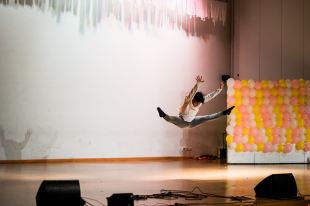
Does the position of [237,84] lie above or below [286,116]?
above

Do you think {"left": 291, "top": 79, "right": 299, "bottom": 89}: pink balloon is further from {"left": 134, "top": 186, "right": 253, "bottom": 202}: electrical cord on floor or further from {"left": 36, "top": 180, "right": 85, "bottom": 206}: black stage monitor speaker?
{"left": 36, "top": 180, "right": 85, "bottom": 206}: black stage monitor speaker

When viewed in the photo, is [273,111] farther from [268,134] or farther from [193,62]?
[193,62]

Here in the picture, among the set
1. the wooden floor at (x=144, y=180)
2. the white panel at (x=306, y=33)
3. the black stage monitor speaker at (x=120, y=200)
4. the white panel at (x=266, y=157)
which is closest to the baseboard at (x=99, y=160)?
the wooden floor at (x=144, y=180)

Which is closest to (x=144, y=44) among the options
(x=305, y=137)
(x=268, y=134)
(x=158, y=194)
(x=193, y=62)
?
(x=193, y=62)

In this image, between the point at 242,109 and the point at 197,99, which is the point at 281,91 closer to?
the point at 242,109

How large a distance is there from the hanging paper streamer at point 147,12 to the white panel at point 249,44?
55 centimetres

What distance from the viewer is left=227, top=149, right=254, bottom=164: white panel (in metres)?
10.3

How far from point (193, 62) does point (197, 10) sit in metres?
1.19

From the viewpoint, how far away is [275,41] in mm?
11992

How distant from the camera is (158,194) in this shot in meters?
5.52

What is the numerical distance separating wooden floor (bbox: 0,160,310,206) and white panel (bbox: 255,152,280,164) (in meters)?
0.28

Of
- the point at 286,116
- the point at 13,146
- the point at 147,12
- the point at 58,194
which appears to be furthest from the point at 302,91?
the point at 58,194

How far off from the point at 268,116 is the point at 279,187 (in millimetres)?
5540

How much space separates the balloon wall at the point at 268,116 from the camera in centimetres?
1032
